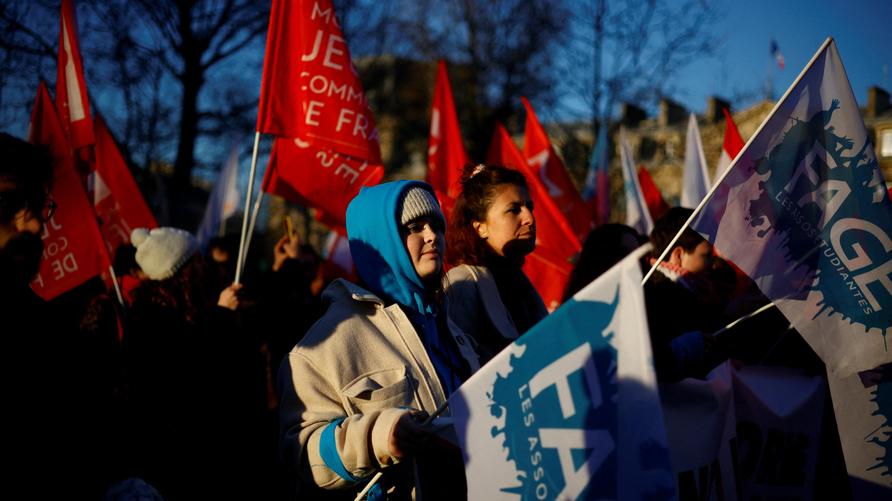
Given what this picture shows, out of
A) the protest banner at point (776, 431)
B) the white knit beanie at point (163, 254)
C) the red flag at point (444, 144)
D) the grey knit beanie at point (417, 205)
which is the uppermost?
the red flag at point (444, 144)

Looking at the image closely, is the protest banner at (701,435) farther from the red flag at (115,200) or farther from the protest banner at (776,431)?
the red flag at (115,200)

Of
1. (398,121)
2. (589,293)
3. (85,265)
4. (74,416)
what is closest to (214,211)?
(85,265)

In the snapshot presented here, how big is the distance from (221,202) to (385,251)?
6991 mm

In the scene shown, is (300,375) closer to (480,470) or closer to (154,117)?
(480,470)

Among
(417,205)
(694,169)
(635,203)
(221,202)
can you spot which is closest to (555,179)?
(635,203)

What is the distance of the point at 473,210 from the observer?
353 cm

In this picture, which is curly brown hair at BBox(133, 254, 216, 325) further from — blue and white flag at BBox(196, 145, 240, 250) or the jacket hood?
blue and white flag at BBox(196, 145, 240, 250)

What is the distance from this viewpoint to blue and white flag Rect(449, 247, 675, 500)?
178cm

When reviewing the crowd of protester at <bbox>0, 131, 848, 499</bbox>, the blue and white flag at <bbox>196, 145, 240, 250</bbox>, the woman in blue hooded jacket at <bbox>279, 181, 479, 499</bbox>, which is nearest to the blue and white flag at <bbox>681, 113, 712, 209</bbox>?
the crowd of protester at <bbox>0, 131, 848, 499</bbox>

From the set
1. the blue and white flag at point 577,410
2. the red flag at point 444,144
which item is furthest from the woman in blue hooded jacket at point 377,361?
the red flag at point 444,144

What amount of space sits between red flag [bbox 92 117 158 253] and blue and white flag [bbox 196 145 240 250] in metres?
1.88

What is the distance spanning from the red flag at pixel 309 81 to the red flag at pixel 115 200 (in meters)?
1.74

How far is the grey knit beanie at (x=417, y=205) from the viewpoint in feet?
8.24

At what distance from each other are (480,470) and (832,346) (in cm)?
161
